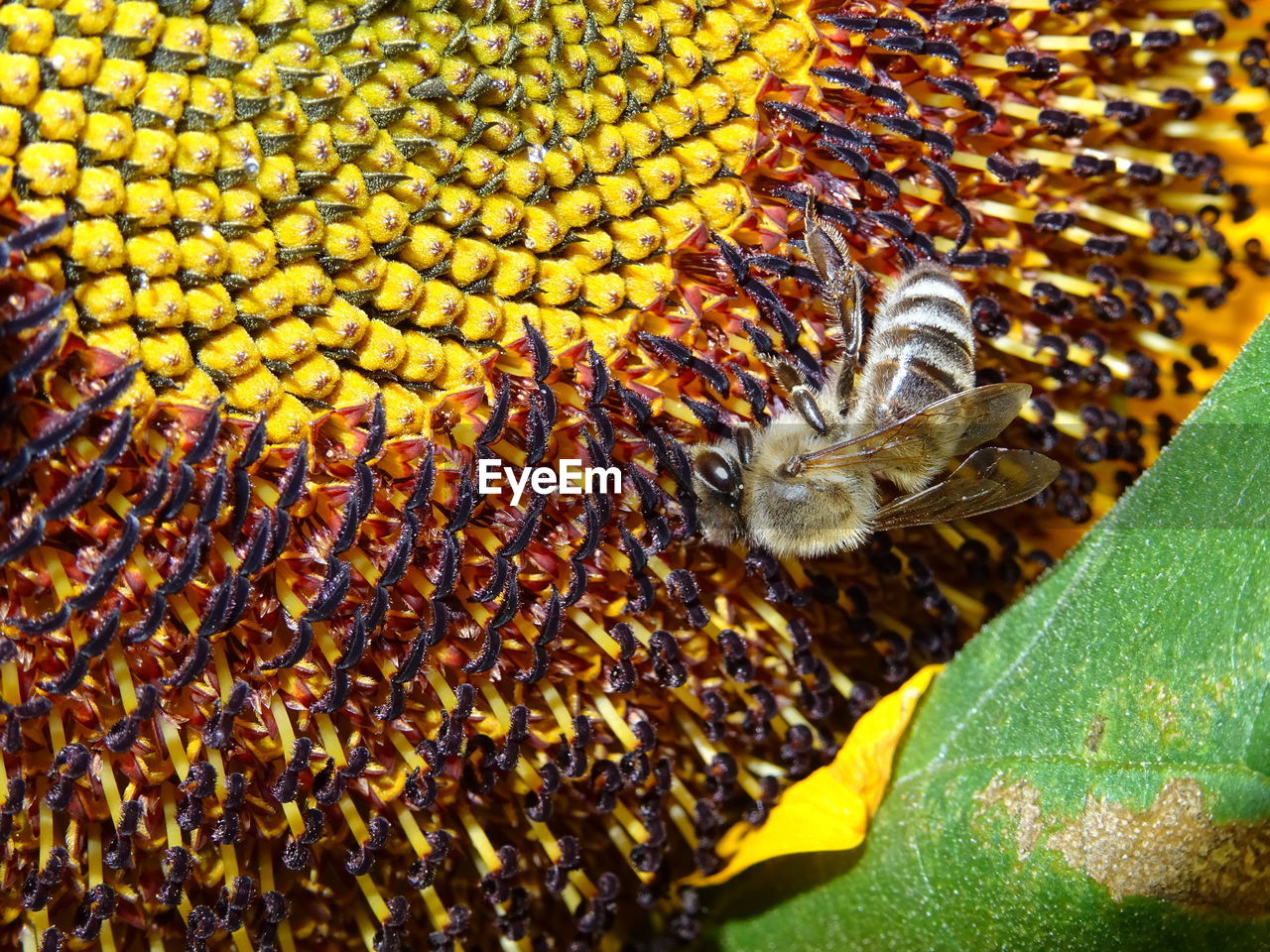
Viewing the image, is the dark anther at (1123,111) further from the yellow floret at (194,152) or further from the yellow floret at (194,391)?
the yellow floret at (194,391)

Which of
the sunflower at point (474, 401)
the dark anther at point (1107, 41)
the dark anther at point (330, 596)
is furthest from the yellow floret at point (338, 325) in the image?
the dark anther at point (1107, 41)

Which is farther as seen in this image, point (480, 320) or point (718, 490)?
point (718, 490)

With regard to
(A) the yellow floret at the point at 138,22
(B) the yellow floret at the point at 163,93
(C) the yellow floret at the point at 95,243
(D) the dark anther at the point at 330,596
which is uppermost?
(A) the yellow floret at the point at 138,22

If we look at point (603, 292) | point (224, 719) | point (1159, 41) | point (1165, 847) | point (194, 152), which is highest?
point (194, 152)

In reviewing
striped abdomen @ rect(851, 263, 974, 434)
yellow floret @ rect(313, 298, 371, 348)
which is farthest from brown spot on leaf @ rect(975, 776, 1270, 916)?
yellow floret @ rect(313, 298, 371, 348)

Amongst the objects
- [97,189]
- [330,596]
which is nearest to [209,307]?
[97,189]

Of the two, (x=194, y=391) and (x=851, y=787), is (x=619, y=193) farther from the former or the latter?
(x=851, y=787)

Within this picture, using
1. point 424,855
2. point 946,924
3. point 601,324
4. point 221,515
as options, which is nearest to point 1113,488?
point 946,924

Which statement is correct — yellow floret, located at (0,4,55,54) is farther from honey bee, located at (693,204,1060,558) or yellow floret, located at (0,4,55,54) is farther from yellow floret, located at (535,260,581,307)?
honey bee, located at (693,204,1060,558)
